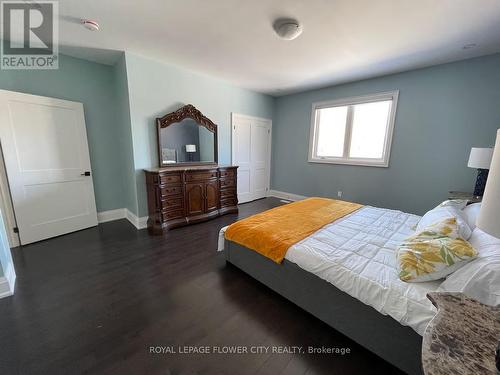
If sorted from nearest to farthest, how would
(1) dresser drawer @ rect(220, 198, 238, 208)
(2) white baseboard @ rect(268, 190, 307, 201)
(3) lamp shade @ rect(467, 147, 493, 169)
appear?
(3) lamp shade @ rect(467, 147, 493, 169) < (1) dresser drawer @ rect(220, 198, 238, 208) < (2) white baseboard @ rect(268, 190, 307, 201)

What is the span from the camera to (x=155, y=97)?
3188 millimetres

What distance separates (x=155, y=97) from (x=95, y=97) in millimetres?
964

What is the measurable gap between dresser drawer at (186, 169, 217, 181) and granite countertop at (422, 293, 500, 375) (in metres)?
3.15

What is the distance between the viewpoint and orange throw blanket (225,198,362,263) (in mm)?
1794

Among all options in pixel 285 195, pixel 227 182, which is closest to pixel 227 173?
pixel 227 182

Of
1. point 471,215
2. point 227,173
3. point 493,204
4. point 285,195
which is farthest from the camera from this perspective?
point 285,195

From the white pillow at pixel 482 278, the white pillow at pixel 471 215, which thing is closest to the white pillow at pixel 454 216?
the white pillow at pixel 471 215

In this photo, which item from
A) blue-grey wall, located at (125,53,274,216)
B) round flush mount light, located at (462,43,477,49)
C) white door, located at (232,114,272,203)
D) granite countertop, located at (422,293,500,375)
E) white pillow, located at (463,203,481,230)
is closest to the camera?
granite countertop, located at (422,293,500,375)

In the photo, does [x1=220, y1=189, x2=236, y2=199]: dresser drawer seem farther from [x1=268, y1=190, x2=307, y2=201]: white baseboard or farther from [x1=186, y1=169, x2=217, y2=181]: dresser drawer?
[x1=268, y1=190, x2=307, y2=201]: white baseboard

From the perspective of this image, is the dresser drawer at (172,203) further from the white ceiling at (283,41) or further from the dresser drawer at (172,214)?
the white ceiling at (283,41)

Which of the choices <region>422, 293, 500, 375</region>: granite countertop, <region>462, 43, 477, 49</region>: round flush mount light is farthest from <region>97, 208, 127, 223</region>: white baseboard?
<region>462, 43, 477, 49</region>: round flush mount light

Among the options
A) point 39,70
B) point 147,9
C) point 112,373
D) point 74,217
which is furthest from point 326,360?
point 39,70

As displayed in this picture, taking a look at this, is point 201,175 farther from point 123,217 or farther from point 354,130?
point 354,130

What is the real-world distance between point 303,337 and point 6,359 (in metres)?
1.94
